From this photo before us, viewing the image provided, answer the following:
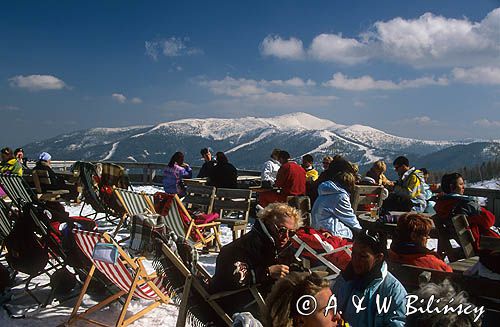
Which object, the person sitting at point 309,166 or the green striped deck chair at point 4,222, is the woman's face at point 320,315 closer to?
the green striped deck chair at point 4,222

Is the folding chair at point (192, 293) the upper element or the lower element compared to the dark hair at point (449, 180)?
lower

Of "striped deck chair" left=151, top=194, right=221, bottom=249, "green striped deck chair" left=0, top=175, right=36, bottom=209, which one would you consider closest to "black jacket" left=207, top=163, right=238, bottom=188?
"striped deck chair" left=151, top=194, right=221, bottom=249

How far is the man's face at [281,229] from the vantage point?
337 centimetres

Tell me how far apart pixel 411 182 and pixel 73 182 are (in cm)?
821

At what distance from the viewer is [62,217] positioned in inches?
174

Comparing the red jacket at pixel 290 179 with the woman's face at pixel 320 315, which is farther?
the red jacket at pixel 290 179

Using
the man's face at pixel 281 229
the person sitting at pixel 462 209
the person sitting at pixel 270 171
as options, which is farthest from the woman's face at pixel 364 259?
the person sitting at pixel 270 171

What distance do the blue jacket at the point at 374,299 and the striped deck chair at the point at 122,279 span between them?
1472mm

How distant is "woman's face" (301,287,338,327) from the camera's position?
1.96 metres

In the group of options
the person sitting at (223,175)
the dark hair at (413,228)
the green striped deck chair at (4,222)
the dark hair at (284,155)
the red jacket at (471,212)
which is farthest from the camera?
the person sitting at (223,175)

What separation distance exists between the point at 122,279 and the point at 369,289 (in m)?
2.05

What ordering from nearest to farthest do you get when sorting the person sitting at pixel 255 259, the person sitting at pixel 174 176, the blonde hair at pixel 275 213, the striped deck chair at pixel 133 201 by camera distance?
the person sitting at pixel 255 259 → the blonde hair at pixel 275 213 → the striped deck chair at pixel 133 201 → the person sitting at pixel 174 176

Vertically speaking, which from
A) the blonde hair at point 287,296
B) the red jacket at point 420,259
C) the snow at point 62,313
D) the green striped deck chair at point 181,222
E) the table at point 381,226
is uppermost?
the blonde hair at point 287,296

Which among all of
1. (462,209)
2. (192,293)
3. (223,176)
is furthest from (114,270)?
(223,176)
